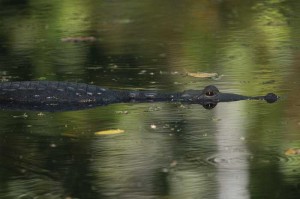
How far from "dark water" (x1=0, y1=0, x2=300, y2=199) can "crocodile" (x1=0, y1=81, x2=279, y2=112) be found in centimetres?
15

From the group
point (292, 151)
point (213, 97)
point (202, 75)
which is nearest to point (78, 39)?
point (202, 75)

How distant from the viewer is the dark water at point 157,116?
25.6ft

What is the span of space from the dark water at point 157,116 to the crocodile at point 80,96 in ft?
0.50

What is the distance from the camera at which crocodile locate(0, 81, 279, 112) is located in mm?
10523

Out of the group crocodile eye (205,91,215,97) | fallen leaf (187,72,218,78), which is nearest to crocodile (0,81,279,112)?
crocodile eye (205,91,215,97)

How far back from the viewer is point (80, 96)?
1070 cm

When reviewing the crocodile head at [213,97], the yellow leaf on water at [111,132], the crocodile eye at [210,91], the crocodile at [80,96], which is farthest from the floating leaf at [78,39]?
the yellow leaf on water at [111,132]

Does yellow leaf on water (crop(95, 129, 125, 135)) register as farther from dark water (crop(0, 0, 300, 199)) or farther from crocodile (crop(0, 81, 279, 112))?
crocodile (crop(0, 81, 279, 112))

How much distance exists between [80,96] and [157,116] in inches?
39.1

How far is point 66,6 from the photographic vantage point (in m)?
18.3

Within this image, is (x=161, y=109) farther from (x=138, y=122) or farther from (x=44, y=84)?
(x=44, y=84)

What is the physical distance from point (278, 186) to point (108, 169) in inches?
47.5

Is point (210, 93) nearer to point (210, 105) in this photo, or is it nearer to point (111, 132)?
point (210, 105)

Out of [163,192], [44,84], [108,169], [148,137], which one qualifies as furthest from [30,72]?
[163,192]
